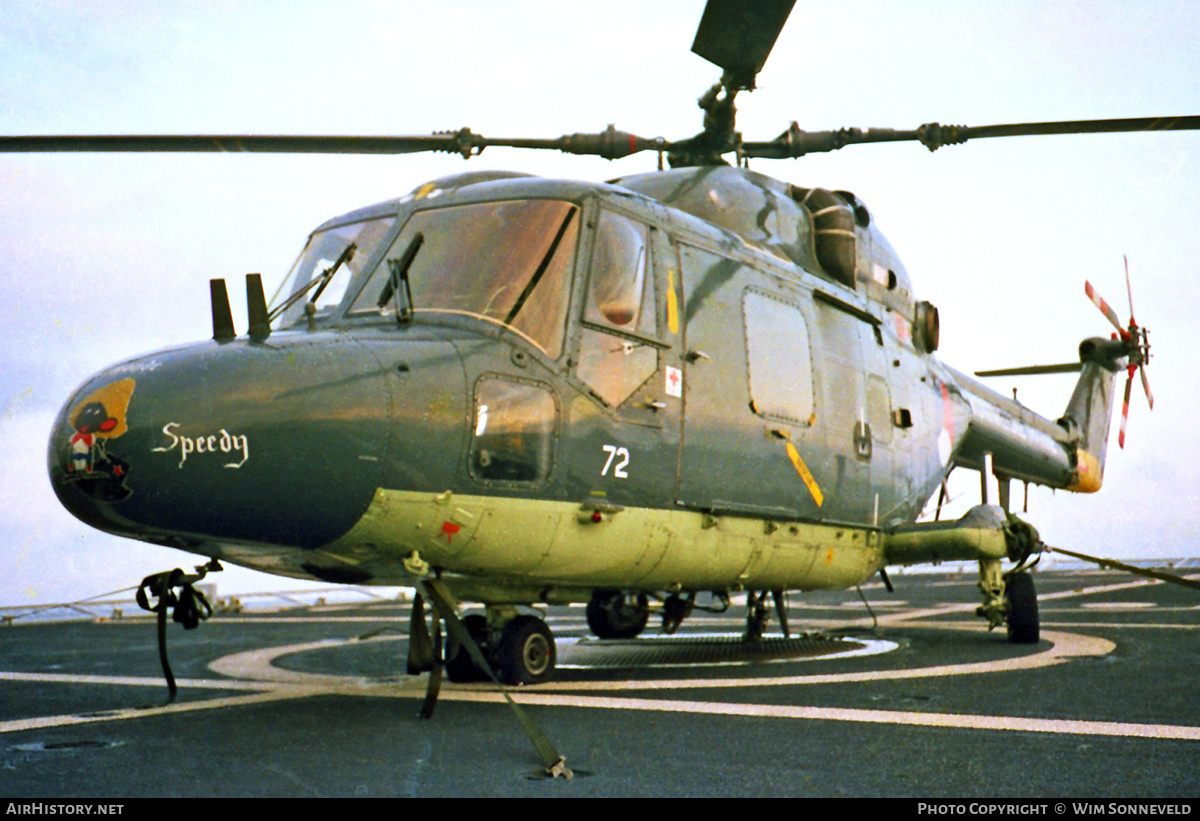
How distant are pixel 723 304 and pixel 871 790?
14.0 ft

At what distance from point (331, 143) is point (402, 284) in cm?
190

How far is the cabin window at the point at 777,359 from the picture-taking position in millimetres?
7559

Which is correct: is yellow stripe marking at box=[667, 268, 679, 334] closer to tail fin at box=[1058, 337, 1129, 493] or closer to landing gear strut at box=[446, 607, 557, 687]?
landing gear strut at box=[446, 607, 557, 687]

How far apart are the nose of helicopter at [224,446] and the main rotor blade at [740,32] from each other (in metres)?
4.03

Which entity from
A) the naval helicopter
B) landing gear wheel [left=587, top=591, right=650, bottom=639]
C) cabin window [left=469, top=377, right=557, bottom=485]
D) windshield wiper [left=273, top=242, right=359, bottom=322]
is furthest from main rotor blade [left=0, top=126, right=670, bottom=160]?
landing gear wheel [left=587, top=591, right=650, bottom=639]

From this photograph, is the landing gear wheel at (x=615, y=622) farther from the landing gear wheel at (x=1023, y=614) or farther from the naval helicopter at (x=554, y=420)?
the landing gear wheel at (x=1023, y=614)

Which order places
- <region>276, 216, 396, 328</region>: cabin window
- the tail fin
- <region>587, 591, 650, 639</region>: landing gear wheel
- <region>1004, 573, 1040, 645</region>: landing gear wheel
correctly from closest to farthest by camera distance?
<region>276, 216, 396, 328</region>: cabin window, <region>1004, 573, 1040, 645</region>: landing gear wheel, <region>587, 591, 650, 639</region>: landing gear wheel, the tail fin

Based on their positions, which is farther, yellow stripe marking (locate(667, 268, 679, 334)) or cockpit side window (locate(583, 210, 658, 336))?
yellow stripe marking (locate(667, 268, 679, 334))

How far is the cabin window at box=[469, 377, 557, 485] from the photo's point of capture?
18.2 feet

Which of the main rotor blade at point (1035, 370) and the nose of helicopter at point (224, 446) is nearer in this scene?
the nose of helicopter at point (224, 446)

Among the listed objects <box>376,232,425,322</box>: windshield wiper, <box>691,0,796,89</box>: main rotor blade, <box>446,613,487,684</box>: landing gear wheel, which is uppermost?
<box>691,0,796,89</box>: main rotor blade

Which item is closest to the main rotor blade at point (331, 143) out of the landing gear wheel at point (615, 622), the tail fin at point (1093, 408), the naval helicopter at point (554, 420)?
the naval helicopter at point (554, 420)

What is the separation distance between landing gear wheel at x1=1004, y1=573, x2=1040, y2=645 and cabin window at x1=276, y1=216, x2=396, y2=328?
6316 millimetres
